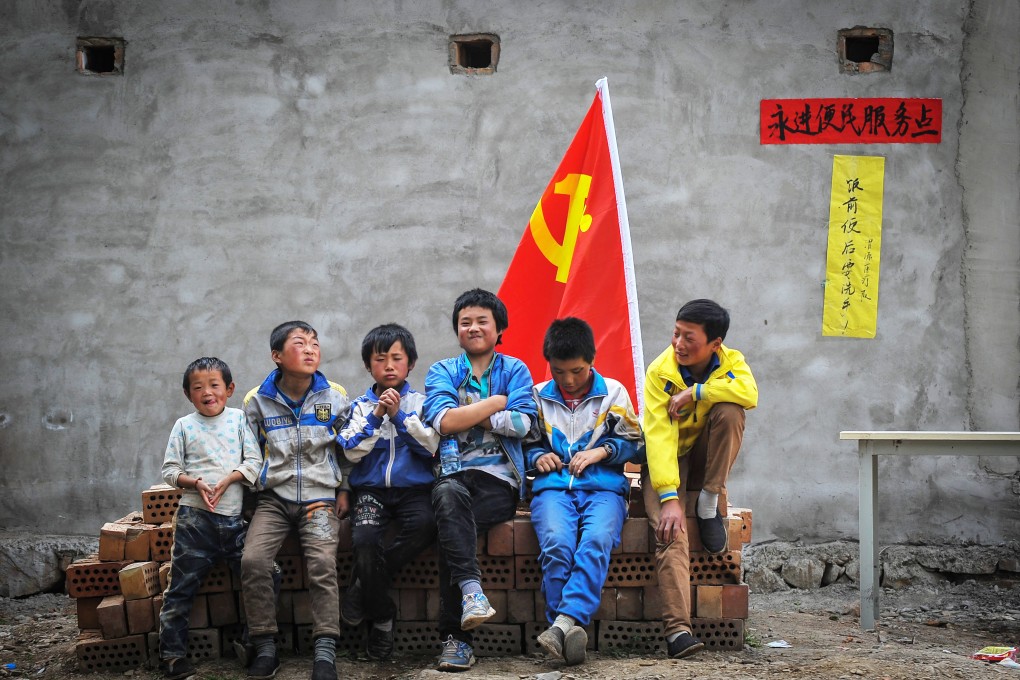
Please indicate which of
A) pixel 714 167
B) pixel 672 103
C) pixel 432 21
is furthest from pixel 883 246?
pixel 432 21

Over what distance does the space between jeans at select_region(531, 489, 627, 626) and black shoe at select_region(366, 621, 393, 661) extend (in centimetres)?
80

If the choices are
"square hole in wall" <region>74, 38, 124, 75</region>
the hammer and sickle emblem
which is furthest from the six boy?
"square hole in wall" <region>74, 38, 124, 75</region>

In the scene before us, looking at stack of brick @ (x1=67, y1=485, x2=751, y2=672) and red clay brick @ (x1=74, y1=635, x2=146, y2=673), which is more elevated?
stack of brick @ (x1=67, y1=485, x2=751, y2=672)

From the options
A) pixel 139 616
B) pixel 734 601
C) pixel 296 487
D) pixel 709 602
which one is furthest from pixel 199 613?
pixel 734 601

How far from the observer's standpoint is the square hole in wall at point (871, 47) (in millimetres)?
6625

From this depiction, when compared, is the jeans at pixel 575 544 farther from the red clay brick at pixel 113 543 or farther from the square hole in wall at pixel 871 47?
the square hole in wall at pixel 871 47

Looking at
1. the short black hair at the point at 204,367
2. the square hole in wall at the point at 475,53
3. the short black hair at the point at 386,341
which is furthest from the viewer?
the square hole in wall at the point at 475,53

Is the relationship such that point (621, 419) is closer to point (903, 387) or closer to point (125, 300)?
point (903, 387)

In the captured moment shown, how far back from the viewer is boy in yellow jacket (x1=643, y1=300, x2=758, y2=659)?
4562 millimetres

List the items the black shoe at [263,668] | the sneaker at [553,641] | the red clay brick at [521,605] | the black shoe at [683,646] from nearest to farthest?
1. the sneaker at [553,641]
2. the black shoe at [263,668]
3. the black shoe at [683,646]
4. the red clay brick at [521,605]

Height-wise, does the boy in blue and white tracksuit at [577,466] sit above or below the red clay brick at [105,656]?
above

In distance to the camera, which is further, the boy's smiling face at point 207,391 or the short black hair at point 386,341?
the short black hair at point 386,341

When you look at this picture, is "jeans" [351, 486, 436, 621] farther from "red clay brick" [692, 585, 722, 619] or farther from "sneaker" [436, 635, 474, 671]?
"red clay brick" [692, 585, 722, 619]

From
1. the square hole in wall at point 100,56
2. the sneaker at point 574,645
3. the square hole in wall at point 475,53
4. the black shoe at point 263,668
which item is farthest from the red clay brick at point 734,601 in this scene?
the square hole in wall at point 100,56
